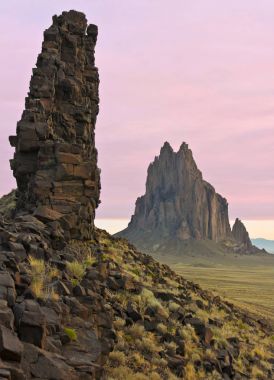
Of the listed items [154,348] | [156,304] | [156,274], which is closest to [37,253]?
[154,348]

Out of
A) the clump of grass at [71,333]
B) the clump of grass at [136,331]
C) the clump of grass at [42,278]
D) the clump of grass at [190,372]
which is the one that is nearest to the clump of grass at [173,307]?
the clump of grass at [136,331]

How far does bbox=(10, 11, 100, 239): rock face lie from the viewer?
24250 millimetres

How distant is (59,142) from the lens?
84.7ft

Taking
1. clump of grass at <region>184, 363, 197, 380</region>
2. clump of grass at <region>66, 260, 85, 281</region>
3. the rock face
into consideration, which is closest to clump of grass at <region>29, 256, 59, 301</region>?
clump of grass at <region>66, 260, 85, 281</region>

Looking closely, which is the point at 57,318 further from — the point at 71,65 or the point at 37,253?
the point at 71,65

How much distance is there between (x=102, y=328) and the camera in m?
14.4

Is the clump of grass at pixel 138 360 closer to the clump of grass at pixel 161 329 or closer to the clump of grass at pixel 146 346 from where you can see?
the clump of grass at pixel 146 346

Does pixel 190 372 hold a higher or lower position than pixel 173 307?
lower

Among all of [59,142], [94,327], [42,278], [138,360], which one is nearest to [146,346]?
[138,360]

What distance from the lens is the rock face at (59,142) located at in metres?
24.2

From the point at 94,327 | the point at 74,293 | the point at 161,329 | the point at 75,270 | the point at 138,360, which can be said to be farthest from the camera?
the point at 161,329

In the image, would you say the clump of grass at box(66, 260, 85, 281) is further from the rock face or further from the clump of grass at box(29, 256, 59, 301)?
the rock face

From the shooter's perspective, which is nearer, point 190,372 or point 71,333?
point 71,333

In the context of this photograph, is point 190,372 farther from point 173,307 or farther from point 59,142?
point 59,142
